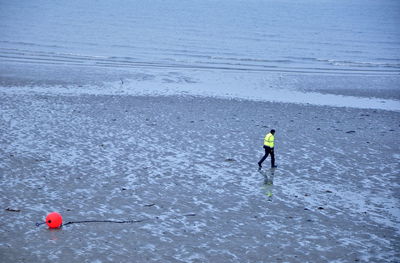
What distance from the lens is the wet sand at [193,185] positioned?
12.4 meters

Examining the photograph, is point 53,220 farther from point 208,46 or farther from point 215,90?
point 208,46

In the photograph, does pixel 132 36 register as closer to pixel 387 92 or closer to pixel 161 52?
pixel 161 52

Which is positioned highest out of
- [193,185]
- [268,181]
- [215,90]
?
[215,90]

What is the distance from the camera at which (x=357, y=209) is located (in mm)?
15273

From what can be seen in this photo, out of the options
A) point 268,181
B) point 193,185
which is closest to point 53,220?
point 193,185

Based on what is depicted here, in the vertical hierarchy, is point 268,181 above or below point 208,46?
below

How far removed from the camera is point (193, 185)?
54.9ft

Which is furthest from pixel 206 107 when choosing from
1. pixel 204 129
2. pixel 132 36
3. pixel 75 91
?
pixel 132 36

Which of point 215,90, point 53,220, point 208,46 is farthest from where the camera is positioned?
point 208,46

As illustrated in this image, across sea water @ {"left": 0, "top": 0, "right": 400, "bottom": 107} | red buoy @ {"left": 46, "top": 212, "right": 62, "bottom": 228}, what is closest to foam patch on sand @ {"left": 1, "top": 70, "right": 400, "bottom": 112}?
sea water @ {"left": 0, "top": 0, "right": 400, "bottom": 107}

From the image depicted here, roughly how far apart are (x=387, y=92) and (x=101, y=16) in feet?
247

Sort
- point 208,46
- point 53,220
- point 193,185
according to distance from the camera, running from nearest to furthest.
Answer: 1. point 53,220
2. point 193,185
3. point 208,46

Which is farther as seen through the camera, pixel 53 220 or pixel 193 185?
pixel 193 185

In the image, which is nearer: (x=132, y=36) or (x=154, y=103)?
(x=154, y=103)
